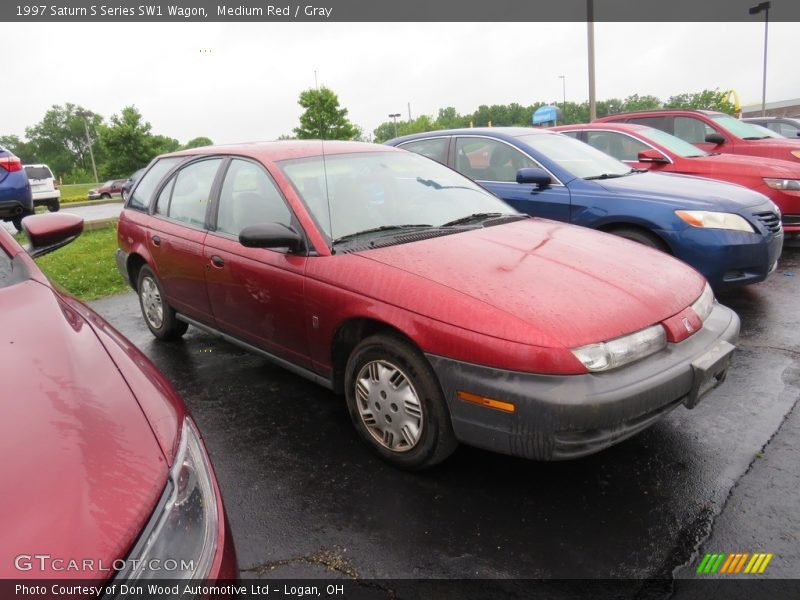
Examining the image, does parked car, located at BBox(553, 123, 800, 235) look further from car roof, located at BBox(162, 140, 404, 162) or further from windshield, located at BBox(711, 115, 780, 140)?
car roof, located at BBox(162, 140, 404, 162)

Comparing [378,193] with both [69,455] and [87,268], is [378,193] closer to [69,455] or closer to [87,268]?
[69,455]

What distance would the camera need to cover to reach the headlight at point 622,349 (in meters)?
2.22

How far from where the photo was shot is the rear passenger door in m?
3.15

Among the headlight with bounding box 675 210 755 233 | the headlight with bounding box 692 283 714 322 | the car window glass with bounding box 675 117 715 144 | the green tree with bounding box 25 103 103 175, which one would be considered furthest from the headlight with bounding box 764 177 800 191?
the green tree with bounding box 25 103 103 175

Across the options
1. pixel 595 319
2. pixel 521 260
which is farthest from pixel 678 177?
pixel 595 319

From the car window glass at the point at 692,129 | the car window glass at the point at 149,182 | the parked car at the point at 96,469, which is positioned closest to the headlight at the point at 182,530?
the parked car at the point at 96,469

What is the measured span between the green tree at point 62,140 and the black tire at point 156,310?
77.4 m

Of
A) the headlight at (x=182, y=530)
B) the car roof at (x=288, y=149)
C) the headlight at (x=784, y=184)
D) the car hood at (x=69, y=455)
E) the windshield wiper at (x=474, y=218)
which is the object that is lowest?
the headlight at (x=182, y=530)

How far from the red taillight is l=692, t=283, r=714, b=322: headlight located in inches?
350

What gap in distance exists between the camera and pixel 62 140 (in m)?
76.8

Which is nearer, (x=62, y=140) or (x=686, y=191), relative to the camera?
(x=686, y=191)

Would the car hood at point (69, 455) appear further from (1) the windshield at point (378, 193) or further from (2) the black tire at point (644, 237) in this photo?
(2) the black tire at point (644, 237)

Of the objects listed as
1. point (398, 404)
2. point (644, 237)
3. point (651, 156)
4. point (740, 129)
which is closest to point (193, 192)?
point (398, 404)

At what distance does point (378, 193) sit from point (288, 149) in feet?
2.33
